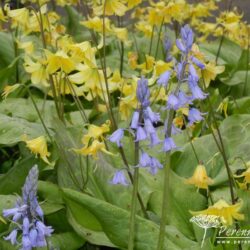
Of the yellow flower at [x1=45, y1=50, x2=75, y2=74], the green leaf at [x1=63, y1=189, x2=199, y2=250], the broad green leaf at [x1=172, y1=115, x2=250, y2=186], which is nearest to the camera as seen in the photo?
the green leaf at [x1=63, y1=189, x2=199, y2=250]

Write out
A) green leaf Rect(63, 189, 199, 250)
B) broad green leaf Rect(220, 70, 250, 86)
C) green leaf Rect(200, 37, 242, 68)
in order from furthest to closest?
green leaf Rect(200, 37, 242, 68) → broad green leaf Rect(220, 70, 250, 86) → green leaf Rect(63, 189, 199, 250)

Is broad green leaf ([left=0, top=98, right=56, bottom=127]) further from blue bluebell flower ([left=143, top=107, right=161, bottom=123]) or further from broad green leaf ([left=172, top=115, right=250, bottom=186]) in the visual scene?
blue bluebell flower ([left=143, top=107, right=161, bottom=123])

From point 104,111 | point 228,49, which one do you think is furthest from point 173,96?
point 228,49

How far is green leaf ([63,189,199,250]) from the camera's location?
84.0 inches

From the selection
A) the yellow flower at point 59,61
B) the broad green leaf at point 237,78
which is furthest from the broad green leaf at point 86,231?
the broad green leaf at point 237,78

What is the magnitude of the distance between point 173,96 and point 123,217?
1.97 feet

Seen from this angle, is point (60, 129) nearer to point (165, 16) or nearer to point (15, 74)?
point (165, 16)

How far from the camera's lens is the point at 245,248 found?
2.22 meters

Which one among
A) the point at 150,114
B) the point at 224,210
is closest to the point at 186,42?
the point at 150,114

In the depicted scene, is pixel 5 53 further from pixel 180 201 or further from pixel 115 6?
pixel 180 201

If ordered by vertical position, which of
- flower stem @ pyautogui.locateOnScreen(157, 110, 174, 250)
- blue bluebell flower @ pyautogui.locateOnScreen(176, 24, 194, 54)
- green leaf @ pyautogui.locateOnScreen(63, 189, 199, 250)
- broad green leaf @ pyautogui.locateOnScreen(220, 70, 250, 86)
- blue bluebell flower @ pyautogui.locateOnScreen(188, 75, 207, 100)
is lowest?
broad green leaf @ pyautogui.locateOnScreen(220, 70, 250, 86)

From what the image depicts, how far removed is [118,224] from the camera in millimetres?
2148

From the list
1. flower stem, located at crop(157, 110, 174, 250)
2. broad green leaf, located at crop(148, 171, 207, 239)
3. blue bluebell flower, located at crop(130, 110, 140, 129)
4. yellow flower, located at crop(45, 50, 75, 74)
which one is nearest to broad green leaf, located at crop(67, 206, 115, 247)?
broad green leaf, located at crop(148, 171, 207, 239)

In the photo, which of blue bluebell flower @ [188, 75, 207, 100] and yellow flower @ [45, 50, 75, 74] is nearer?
blue bluebell flower @ [188, 75, 207, 100]
